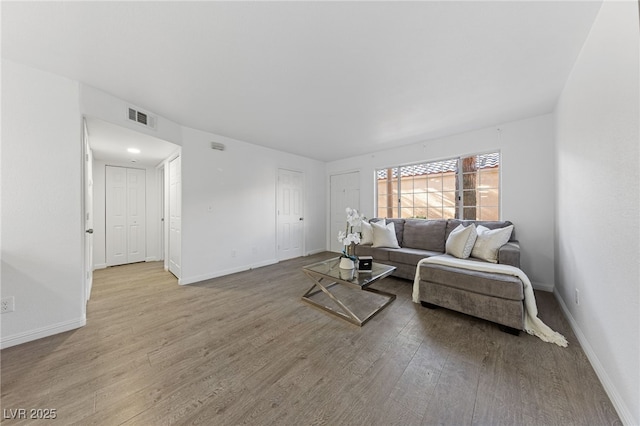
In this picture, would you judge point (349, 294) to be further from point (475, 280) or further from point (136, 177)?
point (136, 177)

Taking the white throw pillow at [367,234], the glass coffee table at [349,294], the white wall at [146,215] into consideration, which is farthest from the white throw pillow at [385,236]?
the white wall at [146,215]

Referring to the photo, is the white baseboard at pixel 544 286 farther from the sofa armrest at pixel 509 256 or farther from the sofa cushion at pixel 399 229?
the sofa cushion at pixel 399 229

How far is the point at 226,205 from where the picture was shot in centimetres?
369

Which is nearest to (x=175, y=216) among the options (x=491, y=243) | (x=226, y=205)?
(x=226, y=205)

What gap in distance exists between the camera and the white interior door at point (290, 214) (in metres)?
4.60

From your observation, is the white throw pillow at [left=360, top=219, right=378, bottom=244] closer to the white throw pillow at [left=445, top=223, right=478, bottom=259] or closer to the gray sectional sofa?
the gray sectional sofa

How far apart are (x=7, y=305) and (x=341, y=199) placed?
190 inches

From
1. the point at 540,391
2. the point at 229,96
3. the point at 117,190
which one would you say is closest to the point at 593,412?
the point at 540,391

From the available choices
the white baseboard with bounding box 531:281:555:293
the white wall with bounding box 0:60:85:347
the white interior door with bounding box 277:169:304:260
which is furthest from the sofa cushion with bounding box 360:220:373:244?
the white wall with bounding box 0:60:85:347

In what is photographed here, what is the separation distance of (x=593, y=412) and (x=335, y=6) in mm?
2694

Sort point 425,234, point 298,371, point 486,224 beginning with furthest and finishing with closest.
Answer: point 425,234, point 486,224, point 298,371

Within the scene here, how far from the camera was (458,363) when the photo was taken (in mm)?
1535

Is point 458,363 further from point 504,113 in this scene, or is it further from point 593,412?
point 504,113

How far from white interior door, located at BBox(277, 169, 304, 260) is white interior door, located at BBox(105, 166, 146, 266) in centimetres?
289
